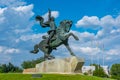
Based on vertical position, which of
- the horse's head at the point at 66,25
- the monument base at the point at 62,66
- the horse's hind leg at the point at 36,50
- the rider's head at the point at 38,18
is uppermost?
the rider's head at the point at 38,18

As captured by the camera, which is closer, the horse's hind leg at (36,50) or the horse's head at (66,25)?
the horse's head at (66,25)

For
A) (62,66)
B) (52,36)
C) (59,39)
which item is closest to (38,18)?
(52,36)

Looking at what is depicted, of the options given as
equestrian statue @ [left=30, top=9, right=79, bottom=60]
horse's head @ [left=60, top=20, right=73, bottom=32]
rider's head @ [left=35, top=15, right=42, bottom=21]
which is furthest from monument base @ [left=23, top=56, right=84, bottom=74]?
rider's head @ [left=35, top=15, right=42, bottom=21]

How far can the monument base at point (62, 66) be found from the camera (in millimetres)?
33188

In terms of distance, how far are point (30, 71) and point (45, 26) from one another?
4.77 metres

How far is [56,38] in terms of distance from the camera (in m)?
35.1

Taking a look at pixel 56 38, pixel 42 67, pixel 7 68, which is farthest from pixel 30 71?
pixel 7 68

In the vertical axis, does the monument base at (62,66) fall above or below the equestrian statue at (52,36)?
below

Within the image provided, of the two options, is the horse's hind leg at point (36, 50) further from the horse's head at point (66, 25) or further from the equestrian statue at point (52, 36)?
the horse's head at point (66, 25)

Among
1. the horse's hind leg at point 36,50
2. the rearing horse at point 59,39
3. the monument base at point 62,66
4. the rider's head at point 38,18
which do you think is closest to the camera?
the monument base at point 62,66

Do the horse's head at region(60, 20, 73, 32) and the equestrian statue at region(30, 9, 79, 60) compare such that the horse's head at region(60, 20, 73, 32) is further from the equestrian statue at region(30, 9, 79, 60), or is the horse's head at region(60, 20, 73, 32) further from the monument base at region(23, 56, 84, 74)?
the monument base at region(23, 56, 84, 74)

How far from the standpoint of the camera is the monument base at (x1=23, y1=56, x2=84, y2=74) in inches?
1307

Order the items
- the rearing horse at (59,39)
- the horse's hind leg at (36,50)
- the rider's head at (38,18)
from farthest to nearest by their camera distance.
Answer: the horse's hind leg at (36,50), the rider's head at (38,18), the rearing horse at (59,39)

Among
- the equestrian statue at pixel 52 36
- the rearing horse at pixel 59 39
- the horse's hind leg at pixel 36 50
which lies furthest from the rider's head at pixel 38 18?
the horse's hind leg at pixel 36 50
